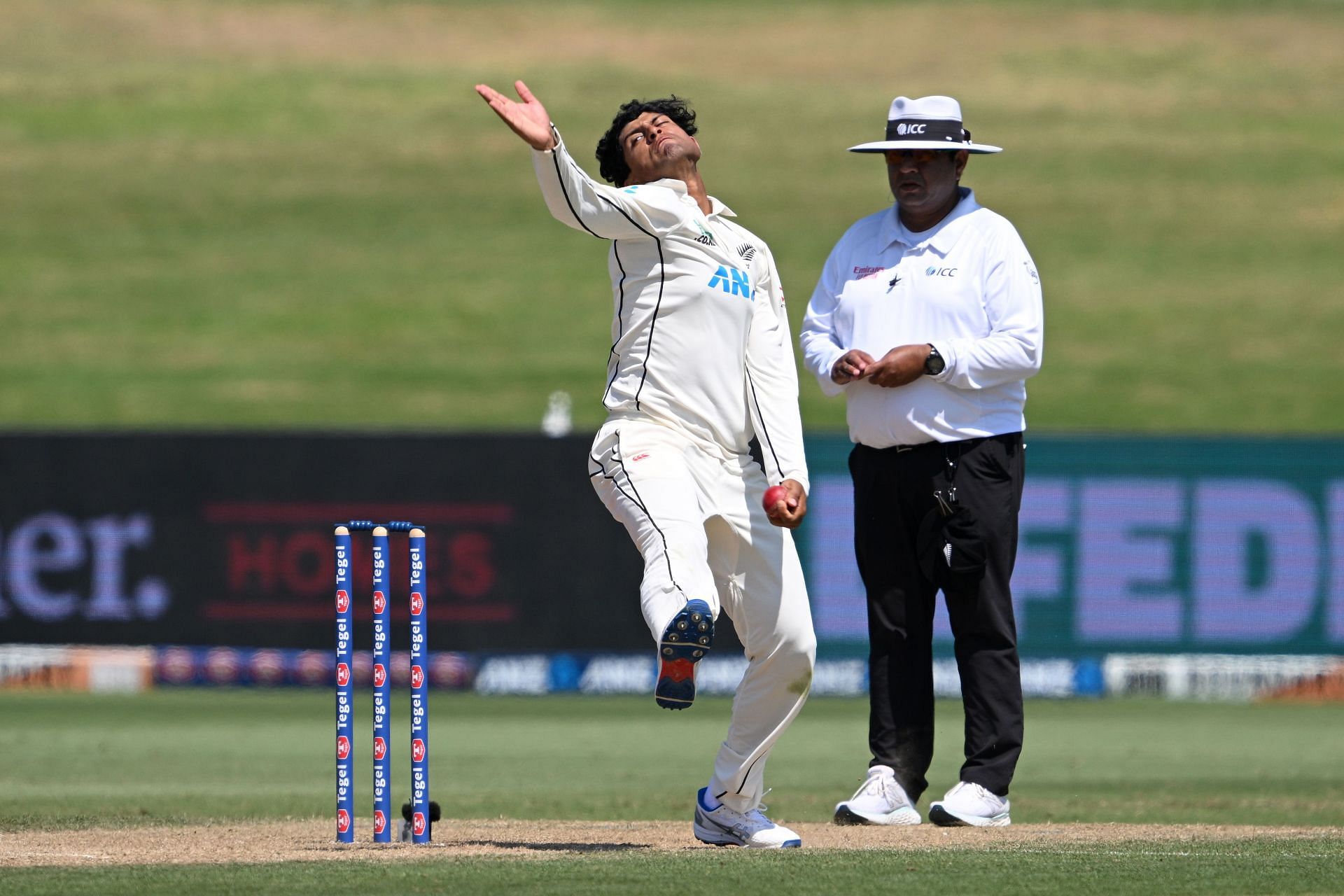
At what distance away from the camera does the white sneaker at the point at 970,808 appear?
736cm

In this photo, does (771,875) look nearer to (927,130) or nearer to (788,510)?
(788,510)

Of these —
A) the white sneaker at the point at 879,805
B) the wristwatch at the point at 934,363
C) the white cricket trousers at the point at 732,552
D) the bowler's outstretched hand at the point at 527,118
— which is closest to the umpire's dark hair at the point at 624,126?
the bowler's outstretched hand at the point at 527,118

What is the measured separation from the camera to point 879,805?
296 inches

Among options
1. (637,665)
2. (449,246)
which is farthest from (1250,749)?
(449,246)

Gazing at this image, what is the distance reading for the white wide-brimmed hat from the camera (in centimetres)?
760

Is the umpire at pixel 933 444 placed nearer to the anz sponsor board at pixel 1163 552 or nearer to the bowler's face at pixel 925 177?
the bowler's face at pixel 925 177

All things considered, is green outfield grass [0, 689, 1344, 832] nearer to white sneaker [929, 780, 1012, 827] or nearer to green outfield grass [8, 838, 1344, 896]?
white sneaker [929, 780, 1012, 827]

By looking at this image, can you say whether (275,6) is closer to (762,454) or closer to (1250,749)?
(1250,749)

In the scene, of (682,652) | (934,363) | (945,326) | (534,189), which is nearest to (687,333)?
(682,652)

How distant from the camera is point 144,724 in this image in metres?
12.0

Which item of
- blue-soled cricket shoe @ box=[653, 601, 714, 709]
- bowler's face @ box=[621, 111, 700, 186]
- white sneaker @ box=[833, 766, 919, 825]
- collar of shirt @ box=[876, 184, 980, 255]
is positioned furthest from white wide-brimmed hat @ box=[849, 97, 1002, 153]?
blue-soled cricket shoe @ box=[653, 601, 714, 709]

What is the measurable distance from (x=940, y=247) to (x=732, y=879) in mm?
2793

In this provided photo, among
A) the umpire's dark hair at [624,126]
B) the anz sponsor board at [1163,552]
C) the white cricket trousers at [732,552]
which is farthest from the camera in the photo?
the anz sponsor board at [1163,552]

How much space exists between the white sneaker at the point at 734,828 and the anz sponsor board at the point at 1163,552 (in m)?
6.91
